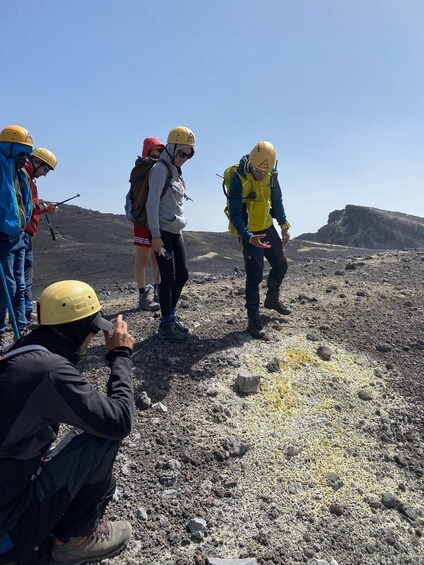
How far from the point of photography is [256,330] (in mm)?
5688

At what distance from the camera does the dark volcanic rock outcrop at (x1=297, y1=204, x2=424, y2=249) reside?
90.2 feet

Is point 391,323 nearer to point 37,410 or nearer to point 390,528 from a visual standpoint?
point 390,528

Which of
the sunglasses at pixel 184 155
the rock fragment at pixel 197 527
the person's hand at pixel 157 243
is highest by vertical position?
the sunglasses at pixel 184 155

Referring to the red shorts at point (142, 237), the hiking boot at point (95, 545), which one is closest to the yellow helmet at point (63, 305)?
the hiking boot at point (95, 545)

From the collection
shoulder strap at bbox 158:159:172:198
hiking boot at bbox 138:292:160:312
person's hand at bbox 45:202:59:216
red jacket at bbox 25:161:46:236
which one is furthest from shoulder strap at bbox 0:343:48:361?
person's hand at bbox 45:202:59:216

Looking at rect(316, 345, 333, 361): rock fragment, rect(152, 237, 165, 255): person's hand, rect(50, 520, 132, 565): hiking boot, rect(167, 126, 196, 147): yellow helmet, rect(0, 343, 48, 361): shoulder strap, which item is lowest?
rect(50, 520, 132, 565): hiking boot

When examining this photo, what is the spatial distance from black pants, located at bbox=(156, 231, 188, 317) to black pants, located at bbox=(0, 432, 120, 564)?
8.56ft

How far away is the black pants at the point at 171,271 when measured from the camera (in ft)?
16.8

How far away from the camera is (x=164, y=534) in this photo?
318 cm

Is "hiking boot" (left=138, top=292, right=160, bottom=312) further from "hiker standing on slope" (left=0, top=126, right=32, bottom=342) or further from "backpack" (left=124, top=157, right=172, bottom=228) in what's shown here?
"hiker standing on slope" (left=0, top=126, right=32, bottom=342)

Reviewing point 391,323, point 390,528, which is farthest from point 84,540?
point 391,323

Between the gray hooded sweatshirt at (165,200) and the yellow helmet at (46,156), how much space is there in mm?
1792

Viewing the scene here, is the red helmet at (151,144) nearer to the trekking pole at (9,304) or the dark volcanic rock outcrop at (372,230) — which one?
the trekking pole at (9,304)

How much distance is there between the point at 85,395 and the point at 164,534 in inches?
55.6
